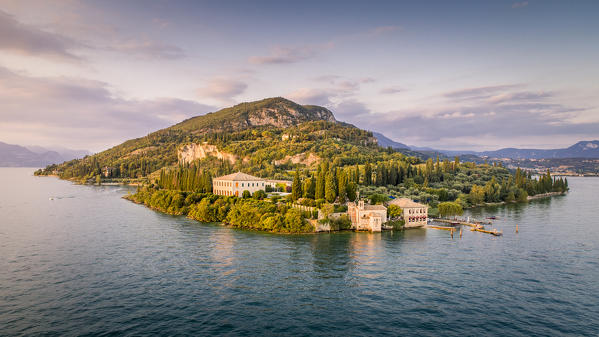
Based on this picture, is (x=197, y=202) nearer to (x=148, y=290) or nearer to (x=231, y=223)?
(x=231, y=223)

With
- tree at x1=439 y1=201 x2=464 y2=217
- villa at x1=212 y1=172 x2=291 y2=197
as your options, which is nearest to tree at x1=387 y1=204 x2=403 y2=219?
tree at x1=439 y1=201 x2=464 y2=217

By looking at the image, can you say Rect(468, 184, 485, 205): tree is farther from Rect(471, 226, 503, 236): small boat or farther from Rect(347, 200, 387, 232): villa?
Rect(347, 200, 387, 232): villa

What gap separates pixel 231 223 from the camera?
178 ft

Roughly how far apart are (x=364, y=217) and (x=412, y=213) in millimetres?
9627

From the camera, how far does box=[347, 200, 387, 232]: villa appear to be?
5106 centimetres

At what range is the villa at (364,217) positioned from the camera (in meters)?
51.1

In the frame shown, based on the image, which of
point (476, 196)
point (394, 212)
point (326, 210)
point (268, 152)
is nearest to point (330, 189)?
point (326, 210)

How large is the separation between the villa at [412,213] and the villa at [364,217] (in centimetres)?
509

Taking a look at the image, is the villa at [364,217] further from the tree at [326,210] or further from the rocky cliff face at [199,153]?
the rocky cliff face at [199,153]

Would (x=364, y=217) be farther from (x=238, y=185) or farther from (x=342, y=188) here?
Result: (x=238, y=185)

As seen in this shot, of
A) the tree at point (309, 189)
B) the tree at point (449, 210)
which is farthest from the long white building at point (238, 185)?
the tree at point (449, 210)

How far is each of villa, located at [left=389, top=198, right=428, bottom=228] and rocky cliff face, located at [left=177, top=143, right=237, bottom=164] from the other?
95314mm

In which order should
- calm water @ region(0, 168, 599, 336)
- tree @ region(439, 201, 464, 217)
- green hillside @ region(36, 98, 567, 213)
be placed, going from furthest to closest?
1. green hillside @ region(36, 98, 567, 213)
2. tree @ region(439, 201, 464, 217)
3. calm water @ region(0, 168, 599, 336)

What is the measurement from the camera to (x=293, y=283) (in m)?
29.0
